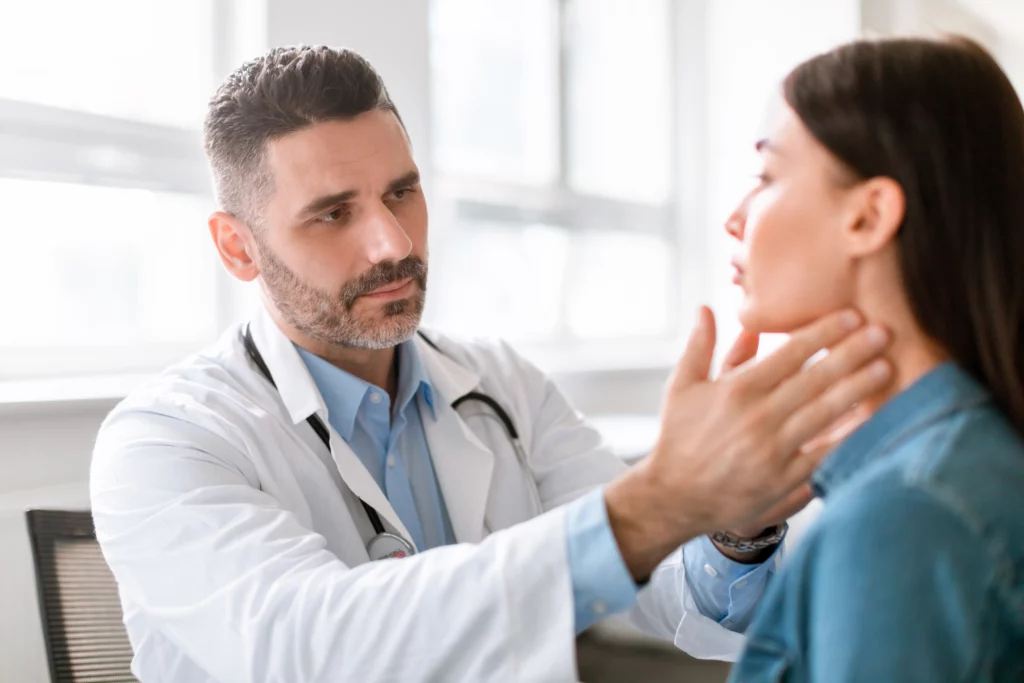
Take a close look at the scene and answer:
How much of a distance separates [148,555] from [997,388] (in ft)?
3.07

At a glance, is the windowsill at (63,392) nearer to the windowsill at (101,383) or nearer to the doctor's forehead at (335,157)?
the windowsill at (101,383)

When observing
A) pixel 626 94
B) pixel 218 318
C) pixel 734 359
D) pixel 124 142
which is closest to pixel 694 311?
pixel 626 94

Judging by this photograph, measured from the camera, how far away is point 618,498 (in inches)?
36.3

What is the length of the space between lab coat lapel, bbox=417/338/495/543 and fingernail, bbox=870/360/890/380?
0.77 m

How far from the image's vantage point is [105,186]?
2090 mm

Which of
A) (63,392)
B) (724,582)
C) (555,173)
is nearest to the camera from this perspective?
(724,582)

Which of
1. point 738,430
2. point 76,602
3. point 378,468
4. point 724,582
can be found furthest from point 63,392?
point 738,430

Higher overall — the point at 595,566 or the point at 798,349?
the point at 798,349

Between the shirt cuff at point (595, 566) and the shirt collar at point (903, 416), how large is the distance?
0.65ft

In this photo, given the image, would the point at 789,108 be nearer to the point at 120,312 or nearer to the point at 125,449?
the point at 125,449

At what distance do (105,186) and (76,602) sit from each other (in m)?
1.08

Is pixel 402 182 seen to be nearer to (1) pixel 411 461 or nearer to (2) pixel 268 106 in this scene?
(2) pixel 268 106

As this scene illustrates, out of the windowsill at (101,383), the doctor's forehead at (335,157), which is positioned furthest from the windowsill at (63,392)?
the doctor's forehead at (335,157)

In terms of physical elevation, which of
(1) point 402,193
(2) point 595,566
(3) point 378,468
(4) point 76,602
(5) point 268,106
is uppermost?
(5) point 268,106
